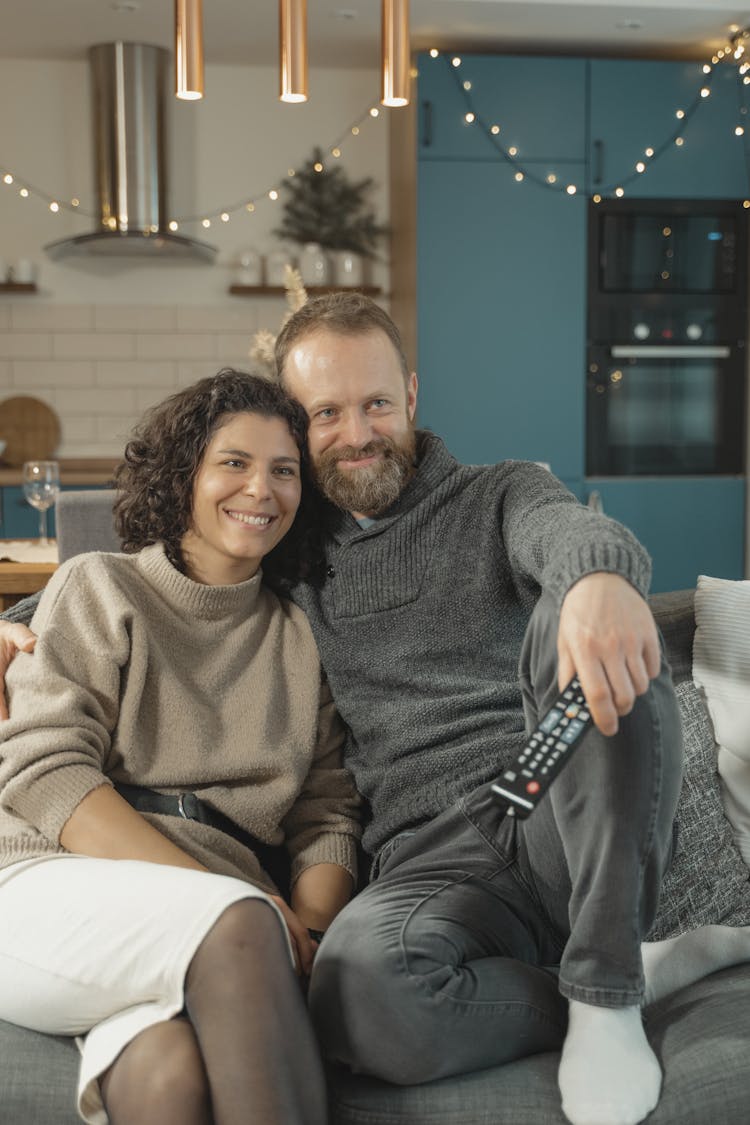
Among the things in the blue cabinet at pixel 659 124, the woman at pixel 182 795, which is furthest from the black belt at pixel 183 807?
the blue cabinet at pixel 659 124

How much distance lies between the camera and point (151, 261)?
16.1ft

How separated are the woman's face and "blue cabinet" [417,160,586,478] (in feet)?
9.46

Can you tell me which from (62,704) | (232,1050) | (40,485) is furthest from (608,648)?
(40,485)

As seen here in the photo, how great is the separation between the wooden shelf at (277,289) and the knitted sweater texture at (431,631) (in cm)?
317

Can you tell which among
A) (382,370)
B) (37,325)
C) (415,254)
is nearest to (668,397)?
(415,254)

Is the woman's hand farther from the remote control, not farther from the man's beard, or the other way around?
the man's beard

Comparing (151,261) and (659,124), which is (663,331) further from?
(151,261)

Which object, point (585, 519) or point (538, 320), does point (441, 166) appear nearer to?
point (538, 320)

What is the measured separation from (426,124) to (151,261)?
1.32 m

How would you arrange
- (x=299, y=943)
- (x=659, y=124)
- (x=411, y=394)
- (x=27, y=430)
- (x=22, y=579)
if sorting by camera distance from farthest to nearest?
(x=27, y=430), (x=659, y=124), (x=22, y=579), (x=411, y=394), (x=299, y=943)

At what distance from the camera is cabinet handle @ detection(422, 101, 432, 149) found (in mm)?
4402

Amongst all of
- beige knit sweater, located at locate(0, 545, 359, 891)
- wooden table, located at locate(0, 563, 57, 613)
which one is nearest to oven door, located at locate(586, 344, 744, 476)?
wooden table, located at locate(0, 563, 57, 613)

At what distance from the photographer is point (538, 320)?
15.0ft

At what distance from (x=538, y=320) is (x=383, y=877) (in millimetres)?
3406
